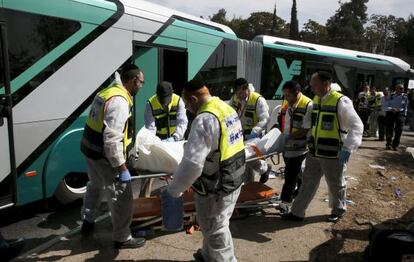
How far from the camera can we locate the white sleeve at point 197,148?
3.00 meters

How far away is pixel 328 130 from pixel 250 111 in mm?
1413

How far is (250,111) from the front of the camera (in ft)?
19.5

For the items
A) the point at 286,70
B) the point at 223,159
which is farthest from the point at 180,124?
the point at 286,70

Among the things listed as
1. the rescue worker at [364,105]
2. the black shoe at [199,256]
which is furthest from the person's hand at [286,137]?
the rescue worker at [364,105]

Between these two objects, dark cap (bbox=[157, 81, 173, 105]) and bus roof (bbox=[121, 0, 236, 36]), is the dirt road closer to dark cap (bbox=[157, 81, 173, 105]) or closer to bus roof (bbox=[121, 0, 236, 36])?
dark cap (bbox=[157, 81, 173, 105])

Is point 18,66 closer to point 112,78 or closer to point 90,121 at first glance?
point 90,121

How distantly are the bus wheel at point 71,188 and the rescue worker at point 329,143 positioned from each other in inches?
110

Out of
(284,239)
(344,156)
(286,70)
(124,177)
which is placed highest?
(286,70)

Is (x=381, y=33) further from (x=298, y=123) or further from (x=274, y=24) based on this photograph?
(x=298, y=123)

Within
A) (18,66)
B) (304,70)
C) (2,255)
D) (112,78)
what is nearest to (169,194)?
(2,255)

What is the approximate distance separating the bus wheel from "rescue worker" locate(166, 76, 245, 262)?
2.48 m

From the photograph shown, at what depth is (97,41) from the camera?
5.12 meters

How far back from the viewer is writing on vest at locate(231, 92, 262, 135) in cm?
590

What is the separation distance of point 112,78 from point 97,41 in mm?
553
